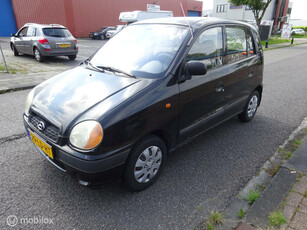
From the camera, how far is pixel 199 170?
9.64ft

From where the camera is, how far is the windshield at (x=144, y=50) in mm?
2664

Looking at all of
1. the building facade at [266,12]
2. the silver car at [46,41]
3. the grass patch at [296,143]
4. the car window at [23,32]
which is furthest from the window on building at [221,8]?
the grass patch at [296,143]

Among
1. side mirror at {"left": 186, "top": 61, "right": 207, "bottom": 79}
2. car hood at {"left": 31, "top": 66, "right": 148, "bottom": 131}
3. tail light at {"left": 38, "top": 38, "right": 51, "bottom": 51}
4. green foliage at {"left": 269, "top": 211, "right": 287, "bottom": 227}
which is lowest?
green foliage at {"left": 269, "top": 211, "right": 287, "bottom": 227}

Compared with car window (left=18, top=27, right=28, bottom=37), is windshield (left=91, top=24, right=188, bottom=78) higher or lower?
higher

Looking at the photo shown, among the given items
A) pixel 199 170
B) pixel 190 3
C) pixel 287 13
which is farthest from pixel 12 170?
pixel 287 13

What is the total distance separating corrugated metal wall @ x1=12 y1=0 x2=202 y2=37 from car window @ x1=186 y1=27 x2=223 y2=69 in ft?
82.3

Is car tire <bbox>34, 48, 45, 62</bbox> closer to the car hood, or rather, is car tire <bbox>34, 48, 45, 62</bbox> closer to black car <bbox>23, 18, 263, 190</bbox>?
black car <bbox>23, 18, 263, 190</bbox>

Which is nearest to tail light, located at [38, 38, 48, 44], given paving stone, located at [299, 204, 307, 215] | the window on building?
paving stone, located at [299, 204, 307, 215]

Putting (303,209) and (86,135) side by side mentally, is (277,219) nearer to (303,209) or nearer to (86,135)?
(303,209)

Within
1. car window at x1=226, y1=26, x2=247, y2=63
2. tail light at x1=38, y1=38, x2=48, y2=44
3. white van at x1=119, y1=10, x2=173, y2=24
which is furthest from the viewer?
white van at x1=119, y1=10, x2=173, y2=24

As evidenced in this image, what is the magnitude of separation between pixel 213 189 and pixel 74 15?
27.4m

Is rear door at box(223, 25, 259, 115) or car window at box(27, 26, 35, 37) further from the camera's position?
car window at box(27, 26, 35, 37)

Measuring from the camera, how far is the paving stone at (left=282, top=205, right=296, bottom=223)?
2.16m

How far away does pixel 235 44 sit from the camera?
3568 mm
